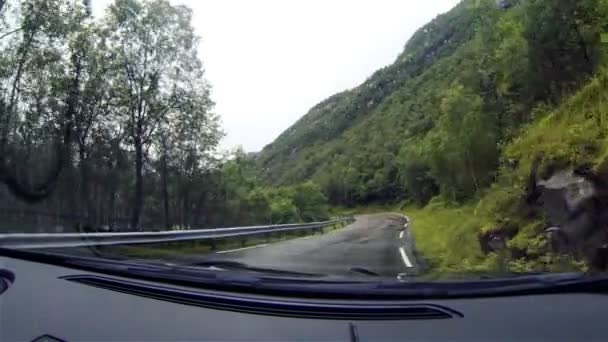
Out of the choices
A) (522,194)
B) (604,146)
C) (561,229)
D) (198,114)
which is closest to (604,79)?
(604,146)

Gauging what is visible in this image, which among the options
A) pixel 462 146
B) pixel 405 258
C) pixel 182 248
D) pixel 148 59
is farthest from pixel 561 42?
pixel 182 248

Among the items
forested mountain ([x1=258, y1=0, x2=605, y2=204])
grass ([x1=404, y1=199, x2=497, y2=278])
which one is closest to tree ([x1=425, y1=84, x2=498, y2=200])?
forested mountain ([x1=258, y1=0, x2=605, y2=204])

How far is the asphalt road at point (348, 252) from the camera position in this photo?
8.08ft

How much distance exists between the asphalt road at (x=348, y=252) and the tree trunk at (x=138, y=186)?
54 cm

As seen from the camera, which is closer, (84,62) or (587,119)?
(84,62)

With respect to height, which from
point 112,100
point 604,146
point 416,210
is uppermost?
point 112,100

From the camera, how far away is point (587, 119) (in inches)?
160

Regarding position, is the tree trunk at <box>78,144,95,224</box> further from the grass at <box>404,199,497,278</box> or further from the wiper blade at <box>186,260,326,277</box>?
the grass at <box>404,199,497,278</box>

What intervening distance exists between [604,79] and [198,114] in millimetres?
3531

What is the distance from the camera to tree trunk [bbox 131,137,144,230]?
2.71m

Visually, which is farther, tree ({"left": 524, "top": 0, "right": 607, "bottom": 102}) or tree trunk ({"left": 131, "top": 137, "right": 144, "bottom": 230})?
tree ({"left": 524, "top": 0, "right": 607, "bottom": 102})

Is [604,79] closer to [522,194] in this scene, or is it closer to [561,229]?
[522,194]

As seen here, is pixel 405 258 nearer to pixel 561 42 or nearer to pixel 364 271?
pixel 364 271

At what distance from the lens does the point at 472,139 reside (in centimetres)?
340
